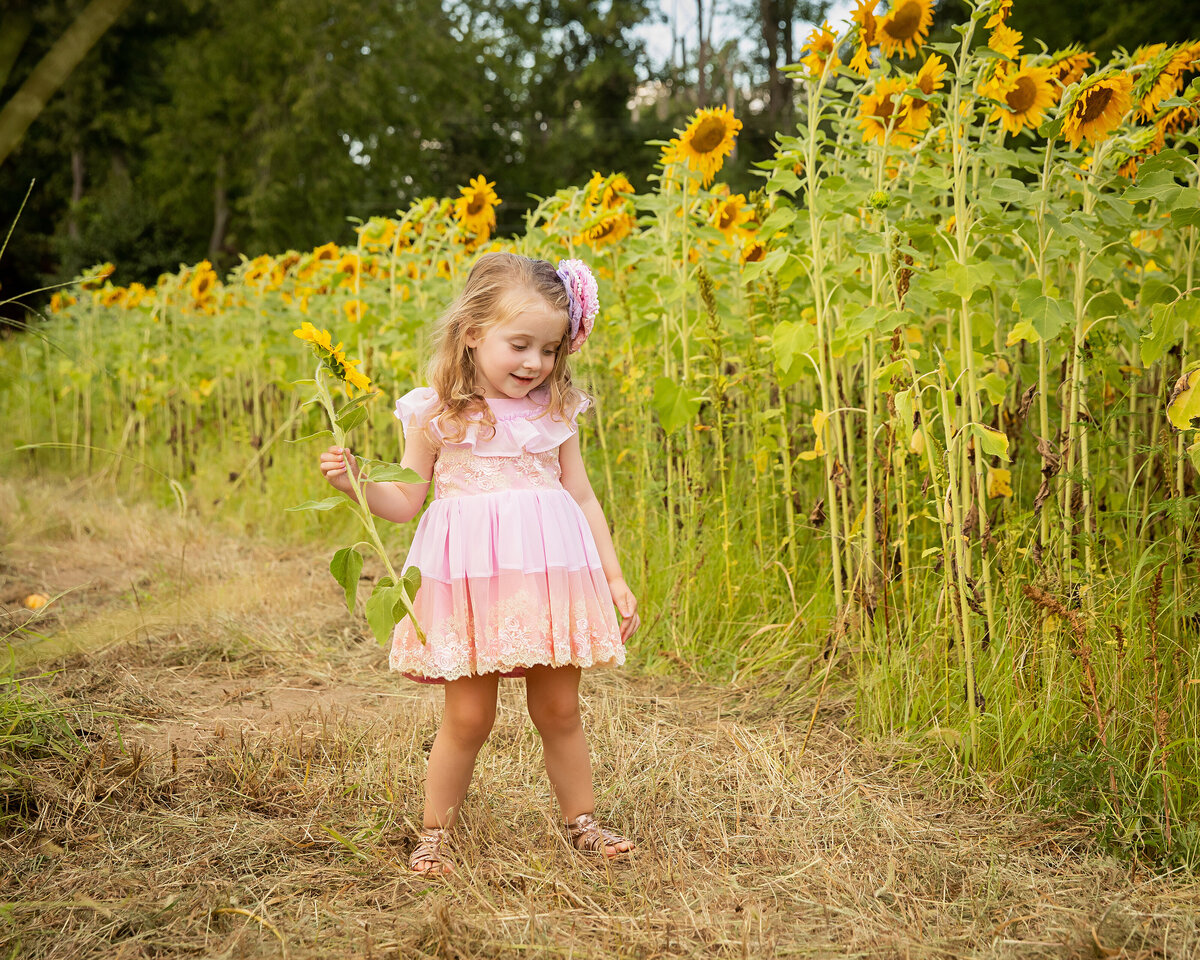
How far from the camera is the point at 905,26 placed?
2652 millimetres

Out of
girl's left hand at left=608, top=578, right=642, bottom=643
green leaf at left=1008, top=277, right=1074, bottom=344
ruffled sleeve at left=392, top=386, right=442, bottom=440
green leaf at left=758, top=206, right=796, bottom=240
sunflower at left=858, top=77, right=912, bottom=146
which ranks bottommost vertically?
girl's left hand at left=608, top=578, right=642, bottom=643

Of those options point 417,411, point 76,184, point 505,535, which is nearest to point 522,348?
point 417,411

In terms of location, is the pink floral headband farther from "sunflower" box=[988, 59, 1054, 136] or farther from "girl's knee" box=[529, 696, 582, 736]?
"sunflower" box=[988, 59, 1054, 136]

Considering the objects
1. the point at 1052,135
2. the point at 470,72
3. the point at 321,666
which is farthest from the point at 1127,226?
the point at 470,72

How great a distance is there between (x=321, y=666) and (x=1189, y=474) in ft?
8.74

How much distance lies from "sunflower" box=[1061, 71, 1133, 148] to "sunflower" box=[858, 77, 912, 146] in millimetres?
469

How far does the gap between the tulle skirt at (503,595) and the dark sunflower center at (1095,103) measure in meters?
1.54

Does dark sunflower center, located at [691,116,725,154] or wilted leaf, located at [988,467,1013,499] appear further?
dark sunflower center, located at [691,116,725,154]

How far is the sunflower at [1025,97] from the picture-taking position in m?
2.39

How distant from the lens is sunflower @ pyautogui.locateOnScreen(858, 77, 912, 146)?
270cm

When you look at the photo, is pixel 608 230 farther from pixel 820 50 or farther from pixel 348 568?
pixel 348 568

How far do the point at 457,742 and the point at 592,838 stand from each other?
352 mm

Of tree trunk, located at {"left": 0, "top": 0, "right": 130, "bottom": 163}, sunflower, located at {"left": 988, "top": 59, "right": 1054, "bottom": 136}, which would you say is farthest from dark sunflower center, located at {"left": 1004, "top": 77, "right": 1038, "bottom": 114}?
tree trunk, located at {"left": 0, "top": 0, "right": 130, "bottom": 163}

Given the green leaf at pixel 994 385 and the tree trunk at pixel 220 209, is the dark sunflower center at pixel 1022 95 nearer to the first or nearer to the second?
the green leaf at pixel 994 385
